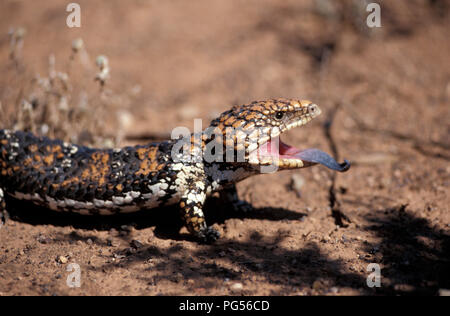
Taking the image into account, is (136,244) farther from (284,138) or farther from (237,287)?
(284,138)

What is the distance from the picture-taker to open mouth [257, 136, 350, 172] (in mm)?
4574

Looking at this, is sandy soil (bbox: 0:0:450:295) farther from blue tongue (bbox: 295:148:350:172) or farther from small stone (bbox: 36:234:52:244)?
blue tongue (bbox: 295:148:350:172)

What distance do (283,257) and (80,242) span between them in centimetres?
215

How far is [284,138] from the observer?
742 centimetres

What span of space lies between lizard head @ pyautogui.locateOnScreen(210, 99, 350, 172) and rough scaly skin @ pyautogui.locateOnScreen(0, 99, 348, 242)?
0.01 m

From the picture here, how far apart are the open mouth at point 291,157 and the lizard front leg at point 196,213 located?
0.74 meters

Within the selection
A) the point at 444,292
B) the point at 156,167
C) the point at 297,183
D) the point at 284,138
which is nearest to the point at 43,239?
the point at 156,167

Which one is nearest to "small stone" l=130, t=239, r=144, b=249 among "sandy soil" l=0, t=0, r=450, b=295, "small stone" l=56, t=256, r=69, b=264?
"sandy soil" l=0, t=0, r=450, b=295

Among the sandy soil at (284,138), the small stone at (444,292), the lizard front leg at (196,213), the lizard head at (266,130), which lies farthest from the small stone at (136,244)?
the small stone at (444,292)

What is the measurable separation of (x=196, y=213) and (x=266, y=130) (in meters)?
1.11

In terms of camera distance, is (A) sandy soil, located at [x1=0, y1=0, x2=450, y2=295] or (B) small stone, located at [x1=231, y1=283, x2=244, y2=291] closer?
(B) small stone, located at [x1=231, y1=283, x2=244, y2=291]

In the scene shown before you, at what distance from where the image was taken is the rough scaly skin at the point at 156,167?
182 inches

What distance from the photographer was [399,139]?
7.04 m
